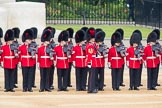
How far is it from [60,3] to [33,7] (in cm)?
834

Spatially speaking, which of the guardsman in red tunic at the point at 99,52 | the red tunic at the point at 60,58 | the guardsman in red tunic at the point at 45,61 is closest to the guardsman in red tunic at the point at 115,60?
the guardsman in red tunic at the point at 99,52

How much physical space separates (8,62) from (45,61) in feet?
2.82

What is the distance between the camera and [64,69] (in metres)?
22.5

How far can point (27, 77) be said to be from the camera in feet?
73.3

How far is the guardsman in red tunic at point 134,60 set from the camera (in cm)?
→ 2244

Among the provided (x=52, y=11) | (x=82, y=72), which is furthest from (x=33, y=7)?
(x=82, y=72)

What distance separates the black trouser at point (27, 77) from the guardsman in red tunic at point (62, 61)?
0.65 m

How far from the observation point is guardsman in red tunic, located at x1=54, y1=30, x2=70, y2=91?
22.3 meters

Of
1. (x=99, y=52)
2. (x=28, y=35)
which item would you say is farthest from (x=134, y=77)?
(x=28, y=35)

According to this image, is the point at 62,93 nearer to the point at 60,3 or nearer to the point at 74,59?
the point at 74,59

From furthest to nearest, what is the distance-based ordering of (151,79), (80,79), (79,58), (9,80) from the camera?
(151,79) < (80,79) < (79,58) < (9,80)

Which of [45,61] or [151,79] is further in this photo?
[151,79]

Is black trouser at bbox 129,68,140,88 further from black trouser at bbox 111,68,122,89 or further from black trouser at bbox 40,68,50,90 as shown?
black trouser at bbox 40,68,50,90

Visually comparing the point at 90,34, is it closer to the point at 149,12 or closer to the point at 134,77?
the point at 134,77
